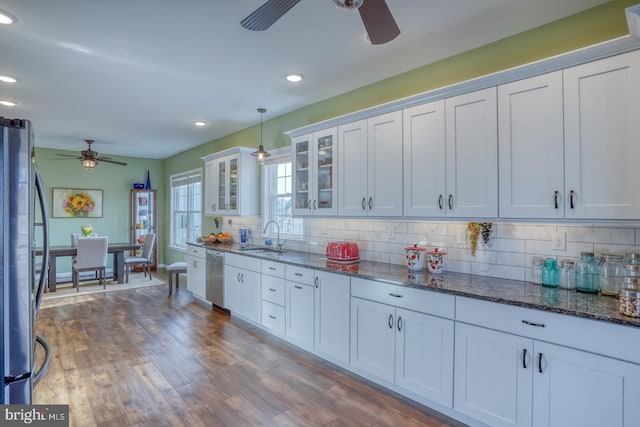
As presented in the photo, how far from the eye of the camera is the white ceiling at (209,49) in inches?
87.9

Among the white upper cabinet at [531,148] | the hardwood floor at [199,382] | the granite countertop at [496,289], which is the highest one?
the white upper cabinet at [531,148]

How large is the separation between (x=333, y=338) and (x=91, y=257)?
16.8 feet

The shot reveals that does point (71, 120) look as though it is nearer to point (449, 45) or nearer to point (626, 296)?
point (449, 45)

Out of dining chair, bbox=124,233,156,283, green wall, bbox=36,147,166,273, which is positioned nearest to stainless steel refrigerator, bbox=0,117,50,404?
dining chair, bbox=124,233,156,283

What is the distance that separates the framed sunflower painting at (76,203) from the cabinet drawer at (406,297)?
7177 millimetres

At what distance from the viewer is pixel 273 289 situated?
3.76m

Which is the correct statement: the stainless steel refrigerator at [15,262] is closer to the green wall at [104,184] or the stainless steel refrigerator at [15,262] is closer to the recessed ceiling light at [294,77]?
the recessed ceiling light at [294,77]

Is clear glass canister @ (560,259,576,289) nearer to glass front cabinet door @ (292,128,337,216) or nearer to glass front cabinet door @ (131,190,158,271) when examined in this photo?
glass front cabinet door @ (292,128,337,216)

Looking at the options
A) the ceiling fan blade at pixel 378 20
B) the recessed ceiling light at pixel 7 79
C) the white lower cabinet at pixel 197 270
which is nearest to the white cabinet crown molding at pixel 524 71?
the ceiling fan blade at pixel 378 20

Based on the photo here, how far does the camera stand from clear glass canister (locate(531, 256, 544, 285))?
7.64ft

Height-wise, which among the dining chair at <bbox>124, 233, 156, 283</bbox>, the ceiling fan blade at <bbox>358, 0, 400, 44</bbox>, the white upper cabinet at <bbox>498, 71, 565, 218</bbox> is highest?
the ceiling fan blade at <bbox>358, 0, 400, 44</bbox>

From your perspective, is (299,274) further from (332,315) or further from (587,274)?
(587,274)

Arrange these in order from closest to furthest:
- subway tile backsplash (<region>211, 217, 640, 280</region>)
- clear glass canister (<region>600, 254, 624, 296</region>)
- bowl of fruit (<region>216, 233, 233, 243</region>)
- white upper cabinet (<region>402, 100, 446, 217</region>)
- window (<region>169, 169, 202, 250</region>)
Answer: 1. clear glass canister (<region>600, 254, 624, 296</region>)
2. subway tile backsplash (<region>211, 217, 640, 280</region>)
3. white upper cabinet (<region>402, 100, 446, 217</region>)
4. bowl of fruit (<region>216, 233, 233, 243</region>)
5. window (<region>169, 169, 202, 250</region>)

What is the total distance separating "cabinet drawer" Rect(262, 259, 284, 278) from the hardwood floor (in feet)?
2.42
